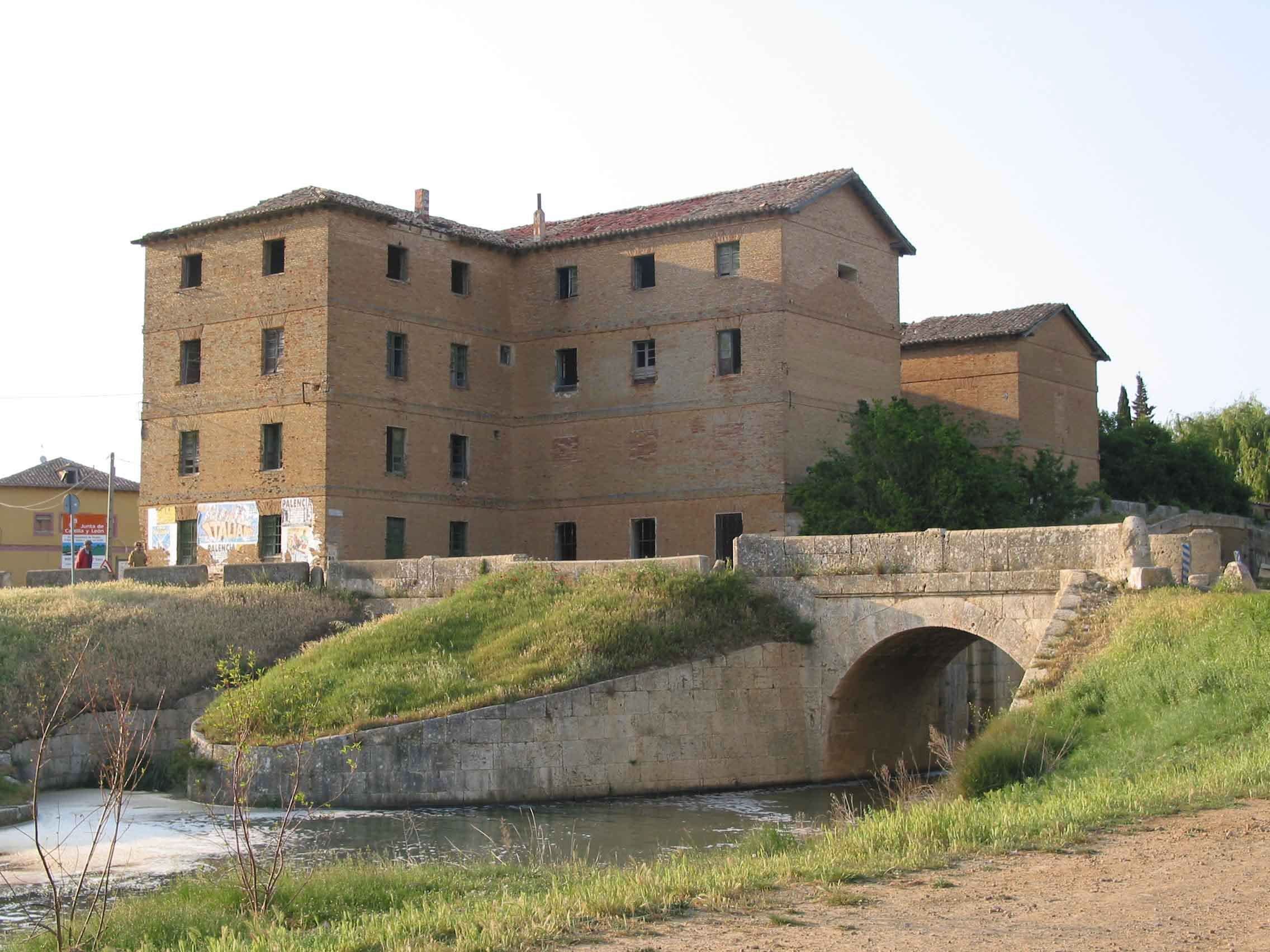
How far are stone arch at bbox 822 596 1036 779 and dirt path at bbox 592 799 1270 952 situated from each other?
44.6 ft

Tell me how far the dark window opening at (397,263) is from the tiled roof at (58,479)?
1366 inches

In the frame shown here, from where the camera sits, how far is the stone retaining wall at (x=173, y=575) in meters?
37.1

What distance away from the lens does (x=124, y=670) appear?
29.5 m

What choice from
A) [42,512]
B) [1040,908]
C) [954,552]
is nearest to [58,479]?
[42,512]

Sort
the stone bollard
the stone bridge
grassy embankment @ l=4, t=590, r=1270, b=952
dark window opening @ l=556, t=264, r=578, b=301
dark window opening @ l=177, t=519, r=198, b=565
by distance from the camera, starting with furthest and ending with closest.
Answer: dark window opening @ l=556, t=264, r=578, b=301, dark window opening @ l=177, t=519, r=198, b=565, the stone bridge, the stone bollard, grassy embankment @ l=4, t=590, r=1270, b=952

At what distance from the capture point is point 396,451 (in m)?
42.7

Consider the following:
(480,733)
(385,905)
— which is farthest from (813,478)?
(385,905)

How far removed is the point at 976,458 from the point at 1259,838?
27144mm

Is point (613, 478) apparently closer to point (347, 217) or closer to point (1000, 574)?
point (347, 217)

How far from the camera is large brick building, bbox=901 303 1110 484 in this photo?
1929 inches

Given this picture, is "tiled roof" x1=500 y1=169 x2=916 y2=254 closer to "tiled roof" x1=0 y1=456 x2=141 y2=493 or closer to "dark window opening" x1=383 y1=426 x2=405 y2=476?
"dark window opening" x1=383 y1=426 x2=405 y2=476

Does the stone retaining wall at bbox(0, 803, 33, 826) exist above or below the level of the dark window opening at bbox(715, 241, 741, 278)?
below

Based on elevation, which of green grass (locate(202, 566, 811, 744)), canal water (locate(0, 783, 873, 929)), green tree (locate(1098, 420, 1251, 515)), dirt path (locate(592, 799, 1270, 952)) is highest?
green tree (locate(1098, 420, 1251, 515))

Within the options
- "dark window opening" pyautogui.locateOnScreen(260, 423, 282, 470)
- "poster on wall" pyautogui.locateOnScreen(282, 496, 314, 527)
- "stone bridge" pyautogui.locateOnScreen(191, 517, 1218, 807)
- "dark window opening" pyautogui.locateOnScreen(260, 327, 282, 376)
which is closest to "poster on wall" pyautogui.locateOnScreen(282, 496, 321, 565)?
"poster on wall" pyautogui.locateOnScreen(282, 496, 314, 527)
